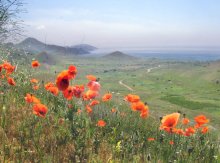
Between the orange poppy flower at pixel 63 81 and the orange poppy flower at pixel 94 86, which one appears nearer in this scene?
the orange poppy flower at pixel 63 81

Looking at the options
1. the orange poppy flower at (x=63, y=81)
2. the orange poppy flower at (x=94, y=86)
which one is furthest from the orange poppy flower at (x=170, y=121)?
the orange poppy flower at (x=63, y=81)

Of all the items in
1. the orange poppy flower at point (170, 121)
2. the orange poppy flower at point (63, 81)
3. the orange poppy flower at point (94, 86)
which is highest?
the orange poppy flower at point (63, 81)

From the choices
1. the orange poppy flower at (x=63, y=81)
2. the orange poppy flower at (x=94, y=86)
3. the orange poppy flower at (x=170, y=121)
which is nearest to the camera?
the orange poppy flower at (x=63, y=81)

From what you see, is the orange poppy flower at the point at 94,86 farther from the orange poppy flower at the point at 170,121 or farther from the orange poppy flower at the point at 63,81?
the orange poppy flower at the point at 170,121

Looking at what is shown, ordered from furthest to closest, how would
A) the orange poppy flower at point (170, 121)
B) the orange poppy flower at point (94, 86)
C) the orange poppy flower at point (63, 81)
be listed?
the orange poppy flower at point (94, 86), the orange poppy flower at point (170, 121), the orange poppy flower at point (63, 81)

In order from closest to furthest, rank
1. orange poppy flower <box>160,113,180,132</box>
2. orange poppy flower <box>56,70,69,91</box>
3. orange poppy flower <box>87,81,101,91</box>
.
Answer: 1. orange poppy flower <box>56,70,69,91</box>
2. orange poppy flower <box>160,113,180,132</box>
3. orange poppy flower <box>87,81,101,91</box>

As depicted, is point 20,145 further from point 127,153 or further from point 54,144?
point 127,153

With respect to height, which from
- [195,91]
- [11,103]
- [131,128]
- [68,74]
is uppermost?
[68,74]

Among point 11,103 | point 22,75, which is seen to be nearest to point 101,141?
point 11,103

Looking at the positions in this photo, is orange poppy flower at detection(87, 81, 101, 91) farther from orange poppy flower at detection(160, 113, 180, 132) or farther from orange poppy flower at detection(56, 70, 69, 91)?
orange poppy flower at detection(160, 113, 180, 132)

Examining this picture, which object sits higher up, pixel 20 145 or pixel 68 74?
pixel 68 74

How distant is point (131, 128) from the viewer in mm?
8094

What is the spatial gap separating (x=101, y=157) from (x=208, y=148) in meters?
2.33

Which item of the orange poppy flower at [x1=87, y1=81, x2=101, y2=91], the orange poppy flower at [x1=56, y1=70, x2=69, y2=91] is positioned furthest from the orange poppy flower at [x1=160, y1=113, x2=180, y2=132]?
the orange poppy flower at [x1=56, y1=70, x2=69, y2=91]
